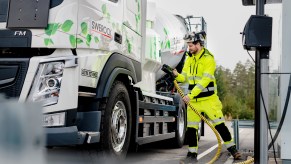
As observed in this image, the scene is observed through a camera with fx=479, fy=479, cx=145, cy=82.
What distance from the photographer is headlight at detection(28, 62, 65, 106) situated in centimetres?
481

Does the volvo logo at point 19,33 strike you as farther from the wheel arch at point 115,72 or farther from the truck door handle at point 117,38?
the truck door handle at point 117,38

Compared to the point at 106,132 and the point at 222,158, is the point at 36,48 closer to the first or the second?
the point at 106,132

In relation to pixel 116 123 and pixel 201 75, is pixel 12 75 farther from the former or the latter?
pixel 201 75

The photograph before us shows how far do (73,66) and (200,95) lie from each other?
2.55 metres

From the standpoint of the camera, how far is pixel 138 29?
22.1 ft

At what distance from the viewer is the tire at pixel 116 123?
544 cm

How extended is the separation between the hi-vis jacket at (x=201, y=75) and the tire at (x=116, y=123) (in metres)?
1.11

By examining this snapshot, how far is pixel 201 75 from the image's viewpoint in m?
7.00

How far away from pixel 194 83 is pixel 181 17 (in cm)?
503

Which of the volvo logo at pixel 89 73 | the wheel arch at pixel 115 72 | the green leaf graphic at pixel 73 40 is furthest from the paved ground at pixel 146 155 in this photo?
the green leaf graphic at pixel 73 40

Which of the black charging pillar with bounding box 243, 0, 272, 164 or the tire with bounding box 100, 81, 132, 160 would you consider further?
the tire with bounding box 100, 81, 132, 160

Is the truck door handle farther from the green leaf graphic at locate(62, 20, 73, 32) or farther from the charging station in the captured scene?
the charging station

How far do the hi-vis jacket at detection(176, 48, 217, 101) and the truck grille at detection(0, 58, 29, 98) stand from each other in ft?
8.74

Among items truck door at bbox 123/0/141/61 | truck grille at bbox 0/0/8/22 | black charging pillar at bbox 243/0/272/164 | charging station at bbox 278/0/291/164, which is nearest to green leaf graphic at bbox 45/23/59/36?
truck grille at bbox 0/0/8/22
